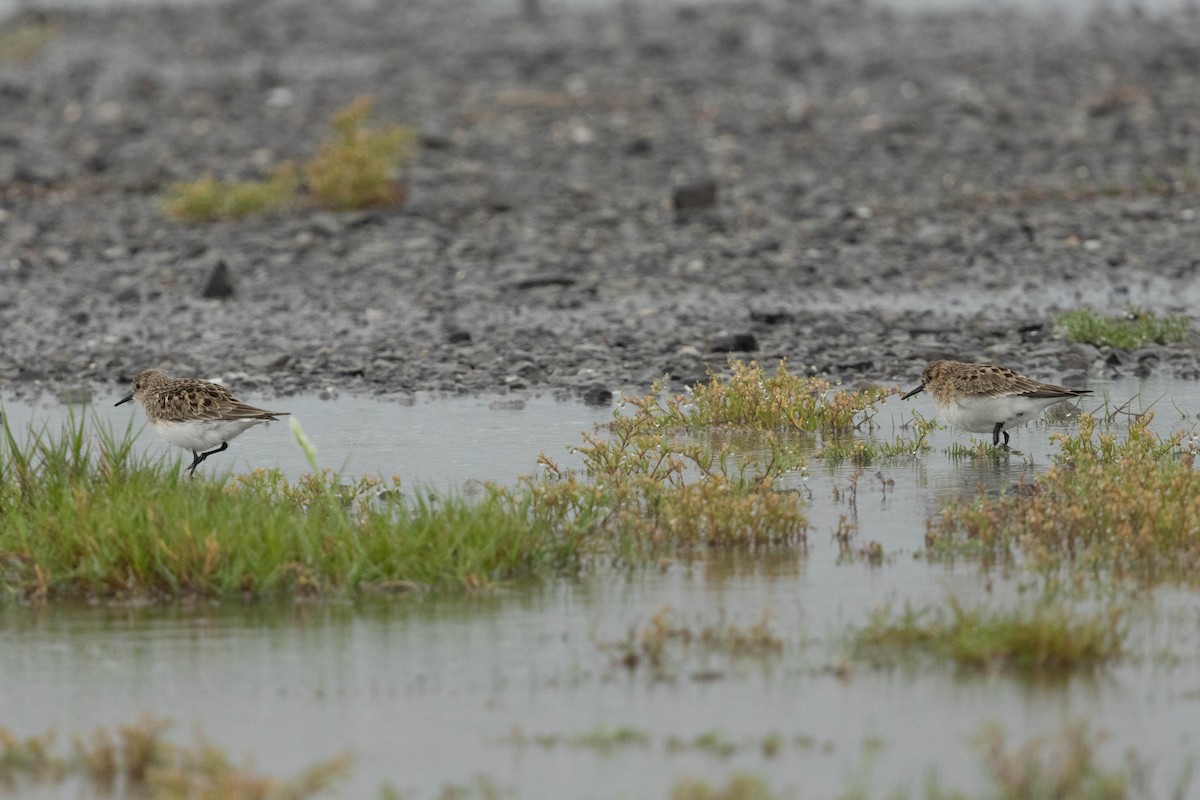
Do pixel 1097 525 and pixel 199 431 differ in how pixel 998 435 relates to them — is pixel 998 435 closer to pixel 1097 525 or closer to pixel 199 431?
pixel 1097 525

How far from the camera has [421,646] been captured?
27.0 feet

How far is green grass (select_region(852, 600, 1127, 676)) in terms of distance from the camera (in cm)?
754


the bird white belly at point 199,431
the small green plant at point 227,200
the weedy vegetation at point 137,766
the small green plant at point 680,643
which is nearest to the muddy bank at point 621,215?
the small green plant at point 227,200

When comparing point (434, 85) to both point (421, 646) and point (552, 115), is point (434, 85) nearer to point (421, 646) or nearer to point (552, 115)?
point (552, 115)

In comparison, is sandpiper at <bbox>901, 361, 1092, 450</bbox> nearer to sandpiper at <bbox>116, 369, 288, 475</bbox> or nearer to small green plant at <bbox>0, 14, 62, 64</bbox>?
sandpiper at <bbox>116, 369, 288, 475</bbox>

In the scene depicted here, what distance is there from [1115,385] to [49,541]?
29.1ft

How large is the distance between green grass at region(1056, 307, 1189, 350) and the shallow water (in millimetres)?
6657

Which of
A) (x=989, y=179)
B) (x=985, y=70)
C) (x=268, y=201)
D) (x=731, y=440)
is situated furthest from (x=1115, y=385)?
(x=985, y=70)

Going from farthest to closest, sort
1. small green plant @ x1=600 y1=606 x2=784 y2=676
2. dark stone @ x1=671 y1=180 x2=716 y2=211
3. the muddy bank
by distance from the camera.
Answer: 1. dark stone @ x1=671 y1=180 x2=716 y2=211
2. the muddy bank
3. small green plant @ x1=600 y1=606 x2=784 y2=676

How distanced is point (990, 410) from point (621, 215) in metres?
12.0

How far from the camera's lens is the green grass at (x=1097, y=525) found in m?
9.15

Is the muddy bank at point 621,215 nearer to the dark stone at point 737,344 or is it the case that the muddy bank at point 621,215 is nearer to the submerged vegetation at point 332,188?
the dark stone at point 737,344

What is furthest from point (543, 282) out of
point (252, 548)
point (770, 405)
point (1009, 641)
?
point (1009, 641)

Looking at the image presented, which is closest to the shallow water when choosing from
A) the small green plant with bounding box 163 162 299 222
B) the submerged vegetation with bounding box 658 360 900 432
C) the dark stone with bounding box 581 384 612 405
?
the submerged vegetation with bounding box 658 360 900 432
